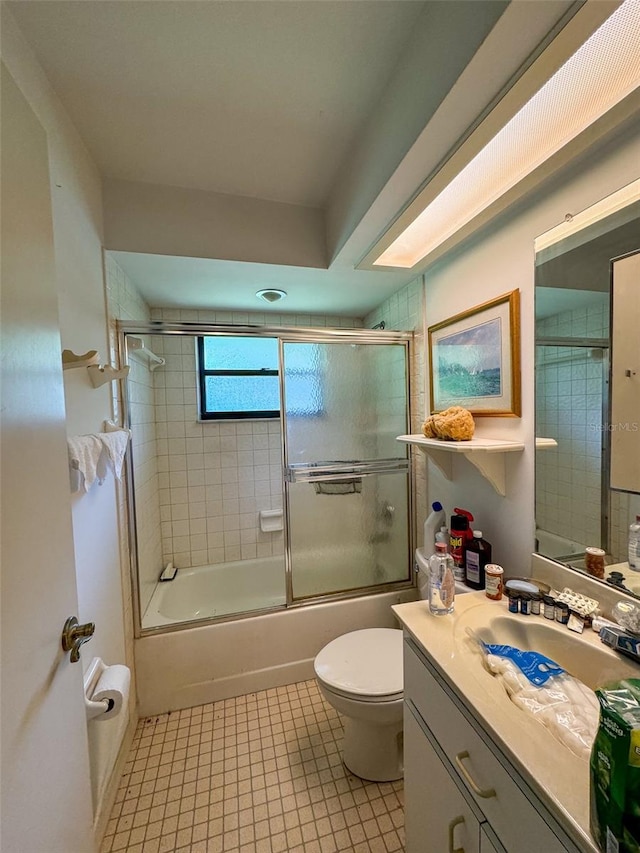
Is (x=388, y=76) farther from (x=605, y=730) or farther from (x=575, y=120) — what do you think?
(x=605, y=730)

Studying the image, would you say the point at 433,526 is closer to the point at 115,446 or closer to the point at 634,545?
the point at 634,545

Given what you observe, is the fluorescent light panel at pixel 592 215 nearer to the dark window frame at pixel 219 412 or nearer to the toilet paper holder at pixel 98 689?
the dark window frame at pixel 219 412

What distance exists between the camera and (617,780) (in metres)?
0.42

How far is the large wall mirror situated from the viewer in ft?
2.92

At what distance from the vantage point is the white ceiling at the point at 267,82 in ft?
2.69

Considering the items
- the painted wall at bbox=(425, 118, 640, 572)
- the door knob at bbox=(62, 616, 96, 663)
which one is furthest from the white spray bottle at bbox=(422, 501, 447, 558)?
the door knob at bbox=(62, 616, 96, 663)

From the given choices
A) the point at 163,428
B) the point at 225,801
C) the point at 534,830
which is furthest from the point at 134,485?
the point at 534,830

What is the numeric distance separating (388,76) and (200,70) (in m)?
0.59

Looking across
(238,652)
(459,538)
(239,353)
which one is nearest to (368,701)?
(459,538)

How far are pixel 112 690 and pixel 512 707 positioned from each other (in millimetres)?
1153

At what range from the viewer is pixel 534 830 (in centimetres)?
55

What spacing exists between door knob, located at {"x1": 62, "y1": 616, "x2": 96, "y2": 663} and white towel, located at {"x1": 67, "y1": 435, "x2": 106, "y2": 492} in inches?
16.9

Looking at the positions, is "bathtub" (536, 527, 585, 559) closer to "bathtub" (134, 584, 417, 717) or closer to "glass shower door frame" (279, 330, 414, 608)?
"glass shower door frame" (279, 330, 414, 608)

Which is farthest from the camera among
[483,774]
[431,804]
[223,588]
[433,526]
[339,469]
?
[223,588]
